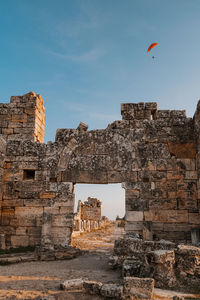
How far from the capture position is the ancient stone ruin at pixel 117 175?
8031 millimetres

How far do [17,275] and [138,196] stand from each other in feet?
13.6

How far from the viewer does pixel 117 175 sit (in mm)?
8484

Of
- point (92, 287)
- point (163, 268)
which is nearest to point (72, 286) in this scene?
point (92, 287)

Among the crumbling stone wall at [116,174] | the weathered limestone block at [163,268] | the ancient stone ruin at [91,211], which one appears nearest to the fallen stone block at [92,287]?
the weathered limestone block at [163,268]

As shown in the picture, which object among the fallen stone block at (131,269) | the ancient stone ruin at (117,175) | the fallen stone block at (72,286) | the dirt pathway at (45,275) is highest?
the ancient stone ruin at (117,175)

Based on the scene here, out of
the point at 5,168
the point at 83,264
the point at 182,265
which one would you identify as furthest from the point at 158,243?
the point at 5,168

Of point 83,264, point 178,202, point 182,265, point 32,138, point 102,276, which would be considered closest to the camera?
point 182,265

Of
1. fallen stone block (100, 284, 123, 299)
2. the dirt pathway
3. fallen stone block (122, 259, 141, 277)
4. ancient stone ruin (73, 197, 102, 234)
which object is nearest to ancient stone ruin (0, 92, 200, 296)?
the dirt pathway

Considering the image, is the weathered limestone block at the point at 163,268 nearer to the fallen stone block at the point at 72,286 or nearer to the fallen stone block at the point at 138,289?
the fallen stone block at the point at 138,289

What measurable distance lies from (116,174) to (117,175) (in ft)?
0.15

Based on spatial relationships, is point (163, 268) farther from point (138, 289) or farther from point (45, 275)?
point (45, 275)

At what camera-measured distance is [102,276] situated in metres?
5.43

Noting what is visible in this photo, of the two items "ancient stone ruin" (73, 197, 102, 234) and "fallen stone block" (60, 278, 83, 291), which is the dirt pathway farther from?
"ancient stone ruin" (73, 197, 102, 234)

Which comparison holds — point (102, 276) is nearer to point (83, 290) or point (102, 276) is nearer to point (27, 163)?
point (83, 290)
